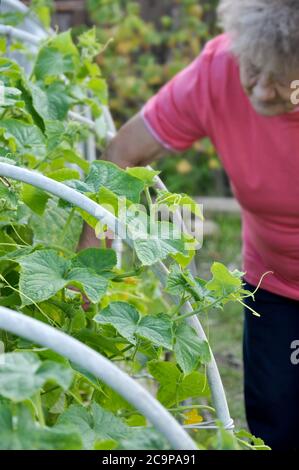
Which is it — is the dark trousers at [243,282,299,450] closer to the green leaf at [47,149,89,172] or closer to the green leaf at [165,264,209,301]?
the green leaf at [47,149,89,172]

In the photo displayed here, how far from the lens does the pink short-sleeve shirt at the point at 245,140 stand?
2082mm

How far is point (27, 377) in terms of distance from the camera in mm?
909

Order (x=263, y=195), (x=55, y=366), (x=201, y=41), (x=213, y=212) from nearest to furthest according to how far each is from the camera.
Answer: (x=55, y=366) → (x=263, y=195) → (x=213, y=212) → (x=201, y=41)

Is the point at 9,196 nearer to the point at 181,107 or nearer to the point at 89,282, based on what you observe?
the point at 89,282

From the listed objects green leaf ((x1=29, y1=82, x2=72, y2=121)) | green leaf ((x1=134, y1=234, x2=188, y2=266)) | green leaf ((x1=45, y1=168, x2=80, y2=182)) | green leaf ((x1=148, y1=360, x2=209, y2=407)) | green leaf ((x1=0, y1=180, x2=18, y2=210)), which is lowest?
green leaf ((x1=148, y1=360, x2=209, y2=407))

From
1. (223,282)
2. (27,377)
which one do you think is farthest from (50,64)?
(27,377)

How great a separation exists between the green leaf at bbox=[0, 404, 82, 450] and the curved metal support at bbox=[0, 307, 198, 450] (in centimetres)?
8

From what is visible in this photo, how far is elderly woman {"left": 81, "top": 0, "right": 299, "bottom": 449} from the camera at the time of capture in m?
1.86

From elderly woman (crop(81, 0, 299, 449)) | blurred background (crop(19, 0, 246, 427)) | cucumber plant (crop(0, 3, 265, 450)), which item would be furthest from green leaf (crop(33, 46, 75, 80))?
blurred background (crop(19, 0, 246, 427))

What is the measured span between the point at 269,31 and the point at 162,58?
4817mm

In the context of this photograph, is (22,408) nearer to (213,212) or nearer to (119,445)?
(119,445)

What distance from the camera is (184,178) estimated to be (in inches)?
247

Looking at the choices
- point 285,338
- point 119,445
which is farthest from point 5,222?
point 285,338

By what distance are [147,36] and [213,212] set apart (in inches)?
51.5
